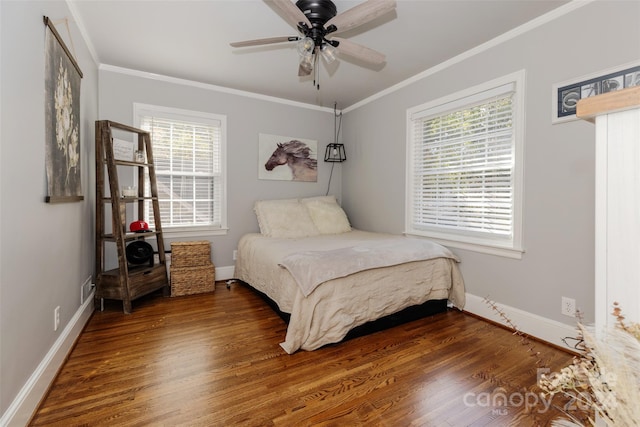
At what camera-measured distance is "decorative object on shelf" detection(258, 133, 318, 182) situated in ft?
12.9

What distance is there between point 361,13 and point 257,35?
1.10 metres

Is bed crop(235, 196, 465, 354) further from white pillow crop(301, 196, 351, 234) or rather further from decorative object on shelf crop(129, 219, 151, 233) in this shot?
decorative object on shelf crop(129, 219, 151, 233)

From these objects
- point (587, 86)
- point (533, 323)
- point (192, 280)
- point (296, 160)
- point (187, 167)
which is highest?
point (587, 86)

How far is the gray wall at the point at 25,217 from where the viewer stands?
1.20 meters

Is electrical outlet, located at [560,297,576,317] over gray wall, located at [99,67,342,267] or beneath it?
beneath

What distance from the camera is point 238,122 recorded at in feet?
12.3

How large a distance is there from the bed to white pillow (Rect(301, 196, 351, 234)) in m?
0.61

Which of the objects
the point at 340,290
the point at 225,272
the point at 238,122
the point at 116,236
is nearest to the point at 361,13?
the point at 340,290

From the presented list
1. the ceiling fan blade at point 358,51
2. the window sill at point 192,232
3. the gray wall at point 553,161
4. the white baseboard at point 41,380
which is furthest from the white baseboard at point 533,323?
the white baseboard at point 41,380

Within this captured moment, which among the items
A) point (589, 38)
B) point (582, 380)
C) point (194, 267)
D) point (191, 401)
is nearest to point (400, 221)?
point (589, 38)

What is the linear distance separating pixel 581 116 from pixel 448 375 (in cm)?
166

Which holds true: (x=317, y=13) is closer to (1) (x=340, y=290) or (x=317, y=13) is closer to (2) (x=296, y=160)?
(1) (x=340, y=290)

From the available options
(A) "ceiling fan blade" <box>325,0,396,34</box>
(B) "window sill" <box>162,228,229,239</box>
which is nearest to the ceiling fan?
(A) "ceiling fan blade" <box>325,0,396,34</box>

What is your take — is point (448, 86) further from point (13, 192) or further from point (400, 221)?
point (13, 192)
